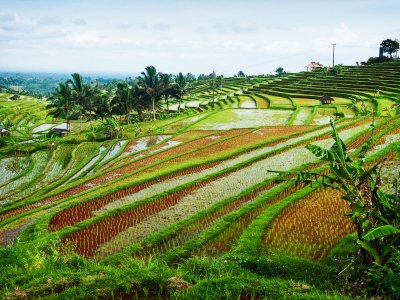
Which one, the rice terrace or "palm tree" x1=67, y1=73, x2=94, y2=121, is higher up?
"palm tree" x1=67, y1=73, x2=94, y2=121

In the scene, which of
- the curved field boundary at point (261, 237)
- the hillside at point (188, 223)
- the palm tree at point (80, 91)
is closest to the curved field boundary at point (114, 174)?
the hillside at point (188, 223)

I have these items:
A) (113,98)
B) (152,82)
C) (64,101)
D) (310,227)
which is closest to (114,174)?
(310,227)

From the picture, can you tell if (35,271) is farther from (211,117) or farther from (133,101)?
(133,101)

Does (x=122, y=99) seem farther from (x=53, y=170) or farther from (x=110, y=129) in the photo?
(x=53, y=170)

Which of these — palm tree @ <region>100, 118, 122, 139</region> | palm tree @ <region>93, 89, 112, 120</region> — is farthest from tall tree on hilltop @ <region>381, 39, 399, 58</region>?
palm tree @ <region>100, 118, 122, 139</region>

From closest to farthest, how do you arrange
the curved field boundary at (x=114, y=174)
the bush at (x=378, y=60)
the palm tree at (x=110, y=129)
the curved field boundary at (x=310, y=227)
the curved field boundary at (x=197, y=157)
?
the curved field boundary at (x=310, y=227) → the curved field boundary at (x=197, y=157) → the curved field boundary at (x=114, y=174) → the palm tree at (x=110, y=129) → the bush at (x=378, y=60)

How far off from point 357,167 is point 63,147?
83.8 ft

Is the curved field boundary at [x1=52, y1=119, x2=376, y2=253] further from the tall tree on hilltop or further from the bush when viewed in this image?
the tall tree on hilltop

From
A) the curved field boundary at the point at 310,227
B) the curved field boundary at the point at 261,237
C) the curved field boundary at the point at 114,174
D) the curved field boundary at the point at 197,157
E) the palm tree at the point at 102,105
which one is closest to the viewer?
the curved field boundary at the point at 261,237

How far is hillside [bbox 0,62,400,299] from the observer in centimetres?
547

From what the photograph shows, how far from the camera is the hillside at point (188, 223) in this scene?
547 cm

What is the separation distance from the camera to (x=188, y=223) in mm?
9156

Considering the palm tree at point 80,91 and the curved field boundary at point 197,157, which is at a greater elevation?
the palm tree at point 80,91

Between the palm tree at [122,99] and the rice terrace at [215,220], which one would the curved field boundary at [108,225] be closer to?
the rice terrace at [215,220]
